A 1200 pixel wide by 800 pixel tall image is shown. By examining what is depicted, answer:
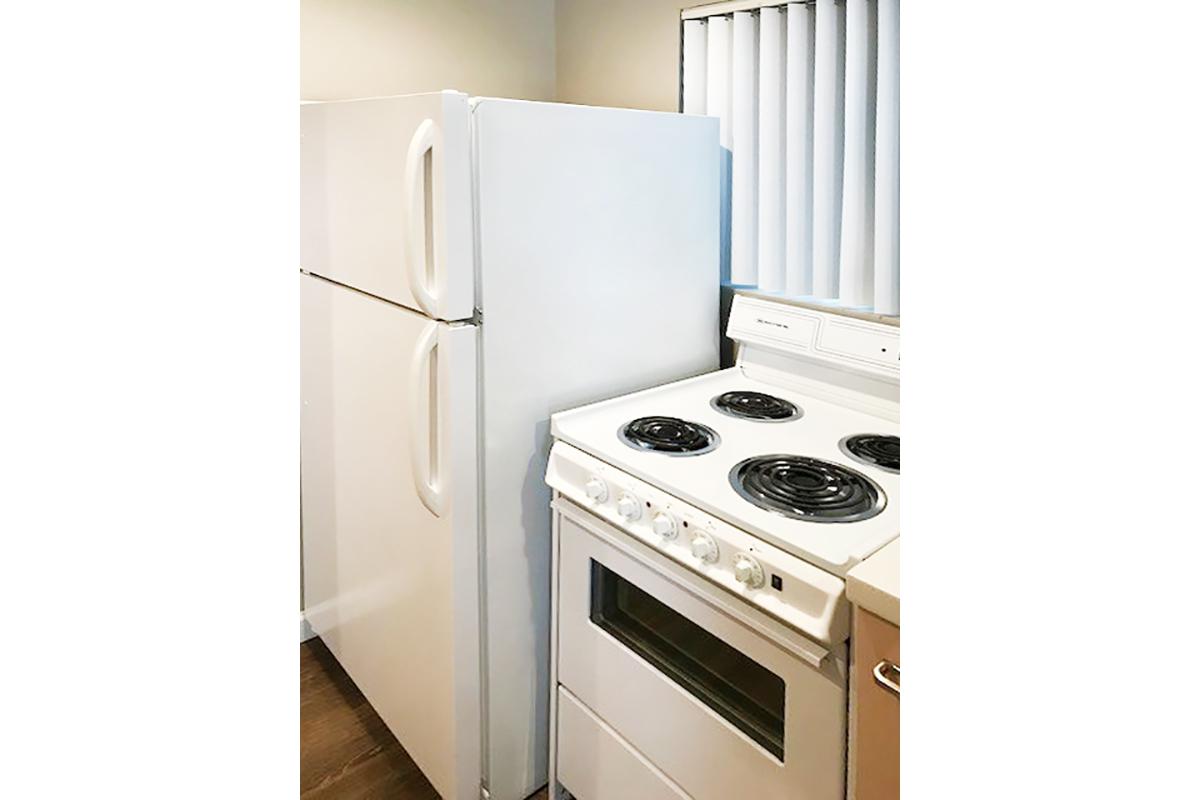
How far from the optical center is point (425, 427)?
1.69 metres

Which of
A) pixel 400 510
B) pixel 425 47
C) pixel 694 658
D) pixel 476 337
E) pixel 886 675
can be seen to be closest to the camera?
pixel 886 675

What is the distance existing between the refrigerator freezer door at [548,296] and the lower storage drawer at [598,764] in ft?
0.37

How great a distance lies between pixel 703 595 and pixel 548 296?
0.71m

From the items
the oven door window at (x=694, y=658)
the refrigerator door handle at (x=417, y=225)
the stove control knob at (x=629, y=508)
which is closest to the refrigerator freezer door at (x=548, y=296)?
the refrigerator door handle at (x=417, y=225)

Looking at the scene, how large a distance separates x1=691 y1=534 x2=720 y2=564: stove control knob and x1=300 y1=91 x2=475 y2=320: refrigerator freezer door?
64 cm

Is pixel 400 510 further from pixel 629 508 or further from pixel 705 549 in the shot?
pixel 705 549

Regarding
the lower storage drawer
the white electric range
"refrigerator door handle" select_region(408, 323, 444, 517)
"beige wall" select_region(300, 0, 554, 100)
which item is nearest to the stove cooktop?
the white electric range

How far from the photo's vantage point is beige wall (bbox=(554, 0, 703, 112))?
2.27m

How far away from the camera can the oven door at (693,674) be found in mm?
1260

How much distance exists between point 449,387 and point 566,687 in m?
0.71

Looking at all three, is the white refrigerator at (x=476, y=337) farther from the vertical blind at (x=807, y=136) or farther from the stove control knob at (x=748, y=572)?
the stove control knob at (x=748, y=572)

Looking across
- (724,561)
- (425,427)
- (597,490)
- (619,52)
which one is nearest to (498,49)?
(619,52)
